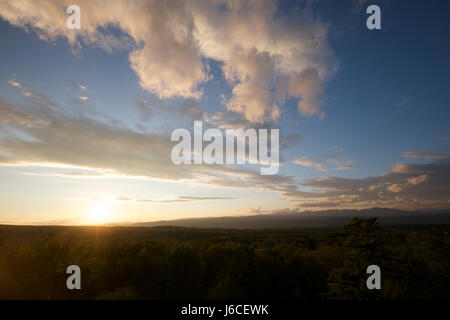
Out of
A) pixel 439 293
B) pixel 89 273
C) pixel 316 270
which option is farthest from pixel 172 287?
pixel 439 293

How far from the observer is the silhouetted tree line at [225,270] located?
18005 millimetres

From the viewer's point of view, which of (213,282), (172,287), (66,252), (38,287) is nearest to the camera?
(38,287)

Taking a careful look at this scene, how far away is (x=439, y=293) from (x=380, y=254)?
368 inches

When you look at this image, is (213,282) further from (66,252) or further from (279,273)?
(66,252)

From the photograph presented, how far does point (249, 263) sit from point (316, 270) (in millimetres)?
10525

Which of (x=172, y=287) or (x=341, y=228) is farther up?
(x=341, y=228)

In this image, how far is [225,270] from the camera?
26.7m

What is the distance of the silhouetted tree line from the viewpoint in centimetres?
1800

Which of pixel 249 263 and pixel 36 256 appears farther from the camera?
pixel 249 263

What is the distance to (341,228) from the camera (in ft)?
69.4
